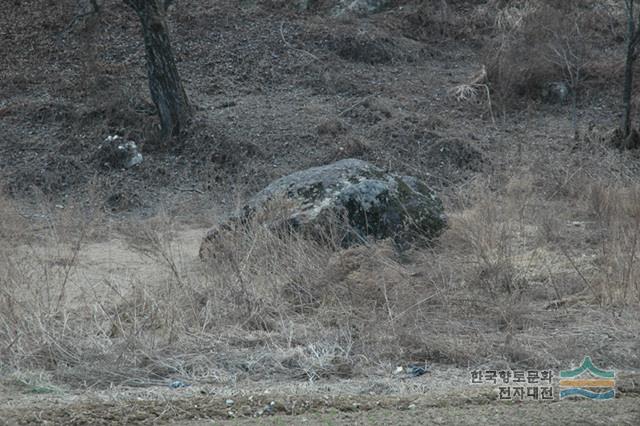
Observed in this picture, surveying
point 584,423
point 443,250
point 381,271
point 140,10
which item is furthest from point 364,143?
point 584,423

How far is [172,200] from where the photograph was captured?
1234cm

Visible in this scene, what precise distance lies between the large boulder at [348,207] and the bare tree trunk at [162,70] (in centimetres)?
479

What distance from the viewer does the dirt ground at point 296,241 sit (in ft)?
18.2

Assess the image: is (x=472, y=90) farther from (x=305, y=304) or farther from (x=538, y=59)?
(x=305, y=304)

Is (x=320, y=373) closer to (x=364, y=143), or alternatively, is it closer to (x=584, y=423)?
(x=584, y=423)

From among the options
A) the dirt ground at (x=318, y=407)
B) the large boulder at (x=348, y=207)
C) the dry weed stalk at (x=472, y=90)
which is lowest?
the dry weed stalk at (x=472, y=90)

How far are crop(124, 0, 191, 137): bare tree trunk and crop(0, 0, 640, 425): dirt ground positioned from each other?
30 centimetres

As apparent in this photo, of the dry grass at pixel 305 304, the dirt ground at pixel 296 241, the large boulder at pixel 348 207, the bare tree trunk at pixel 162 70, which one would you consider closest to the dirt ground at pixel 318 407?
the dirt ground at pixel 296 241

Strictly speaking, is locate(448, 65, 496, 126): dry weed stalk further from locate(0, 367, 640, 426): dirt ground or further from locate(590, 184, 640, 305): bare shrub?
locate(0, 367, 640, 426): dirt ground

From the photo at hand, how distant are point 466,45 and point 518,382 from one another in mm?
12442

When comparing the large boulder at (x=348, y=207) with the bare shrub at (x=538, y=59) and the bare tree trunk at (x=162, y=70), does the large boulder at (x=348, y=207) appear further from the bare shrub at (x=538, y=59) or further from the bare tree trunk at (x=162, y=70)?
the bare shrub at (x=538, y=59)

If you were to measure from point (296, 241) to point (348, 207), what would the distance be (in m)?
1.25

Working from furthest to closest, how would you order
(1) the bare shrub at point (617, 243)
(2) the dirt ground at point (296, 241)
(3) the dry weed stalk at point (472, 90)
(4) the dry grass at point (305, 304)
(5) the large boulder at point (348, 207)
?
(3) the dry weed stalk at point (472, 90) → (5) the large boulder at point (348, 207) → (1) the bare shrub at point (617, 243) → (4) the dry grass at point (305, 304) → (2) the dirt ground at point (296, 241)

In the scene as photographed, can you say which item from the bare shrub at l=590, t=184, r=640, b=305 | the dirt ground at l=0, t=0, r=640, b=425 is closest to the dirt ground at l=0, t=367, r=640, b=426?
the dirt ground at l=0, t=0, r=640, b=425
